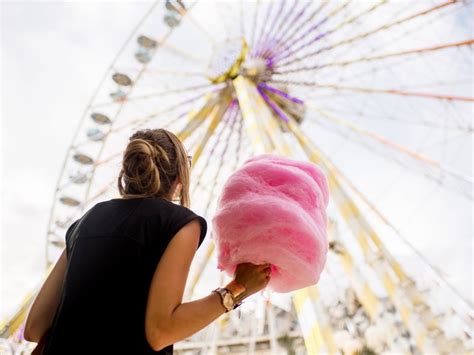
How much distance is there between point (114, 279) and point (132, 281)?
0.06 m

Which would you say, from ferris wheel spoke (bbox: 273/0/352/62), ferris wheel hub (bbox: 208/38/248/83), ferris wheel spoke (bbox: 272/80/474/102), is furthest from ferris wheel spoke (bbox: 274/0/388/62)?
ferris wheel hub (bbox: 208/38/248/83)

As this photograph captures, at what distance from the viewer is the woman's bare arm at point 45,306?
1.38 m

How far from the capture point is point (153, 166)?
142cm

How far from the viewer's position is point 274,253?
4.98 feet

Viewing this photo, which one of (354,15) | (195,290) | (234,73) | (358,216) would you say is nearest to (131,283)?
(358,216)

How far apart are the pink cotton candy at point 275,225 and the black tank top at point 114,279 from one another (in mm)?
268

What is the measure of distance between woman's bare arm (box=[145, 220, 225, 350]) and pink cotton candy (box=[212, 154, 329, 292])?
32cm

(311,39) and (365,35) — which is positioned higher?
(365,35)

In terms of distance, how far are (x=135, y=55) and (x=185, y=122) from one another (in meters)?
2.75

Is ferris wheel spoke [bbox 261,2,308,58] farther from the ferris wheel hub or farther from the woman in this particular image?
the woman

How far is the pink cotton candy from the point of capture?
5.00ft

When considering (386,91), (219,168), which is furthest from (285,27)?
(219,168)

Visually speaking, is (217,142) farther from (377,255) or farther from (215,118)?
(377,255)

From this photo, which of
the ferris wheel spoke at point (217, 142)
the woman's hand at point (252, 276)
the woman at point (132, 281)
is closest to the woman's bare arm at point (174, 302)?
the woman at point (132, 281)
